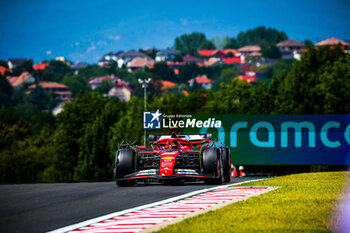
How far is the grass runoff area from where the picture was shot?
11570 millimetres

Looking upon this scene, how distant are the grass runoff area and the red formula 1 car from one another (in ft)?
12.9

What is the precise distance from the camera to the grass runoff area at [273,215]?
1157 cm

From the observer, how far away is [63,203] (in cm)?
1672

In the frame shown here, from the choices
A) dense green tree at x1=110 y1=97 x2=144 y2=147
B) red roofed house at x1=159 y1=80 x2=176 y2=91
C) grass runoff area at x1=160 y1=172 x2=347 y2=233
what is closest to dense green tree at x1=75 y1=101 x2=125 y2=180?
dense green tree at x1=110 y1=97 x2=144 y2=147

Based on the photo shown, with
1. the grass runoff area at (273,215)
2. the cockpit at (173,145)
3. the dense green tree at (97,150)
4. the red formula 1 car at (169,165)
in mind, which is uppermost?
the dense green tree at (97,150)

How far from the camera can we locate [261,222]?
12.2 metres

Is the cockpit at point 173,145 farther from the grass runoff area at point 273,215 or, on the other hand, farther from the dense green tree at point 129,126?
the dense green tree at point 129,126

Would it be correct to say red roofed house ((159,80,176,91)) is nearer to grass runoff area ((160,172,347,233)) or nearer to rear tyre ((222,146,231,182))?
rear tyre ((222,146,231,182))

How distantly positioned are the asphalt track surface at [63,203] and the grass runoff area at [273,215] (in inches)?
98.6

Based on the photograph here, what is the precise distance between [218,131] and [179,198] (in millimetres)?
40896

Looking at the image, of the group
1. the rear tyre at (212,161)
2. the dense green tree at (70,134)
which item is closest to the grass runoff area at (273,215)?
the rear tyre at (212,161)

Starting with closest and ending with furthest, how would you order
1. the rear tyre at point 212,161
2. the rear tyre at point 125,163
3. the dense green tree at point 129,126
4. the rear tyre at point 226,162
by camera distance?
the rear tyre at point 212,161 < the rear tyre at point 125,163 < the rear tyre at point 226,162 < the dense green tree at point 129,126

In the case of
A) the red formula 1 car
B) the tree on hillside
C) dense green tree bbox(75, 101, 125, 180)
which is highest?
the tree on hillside

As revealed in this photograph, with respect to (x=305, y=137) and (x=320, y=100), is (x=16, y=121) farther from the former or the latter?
(x=305, y=137)
